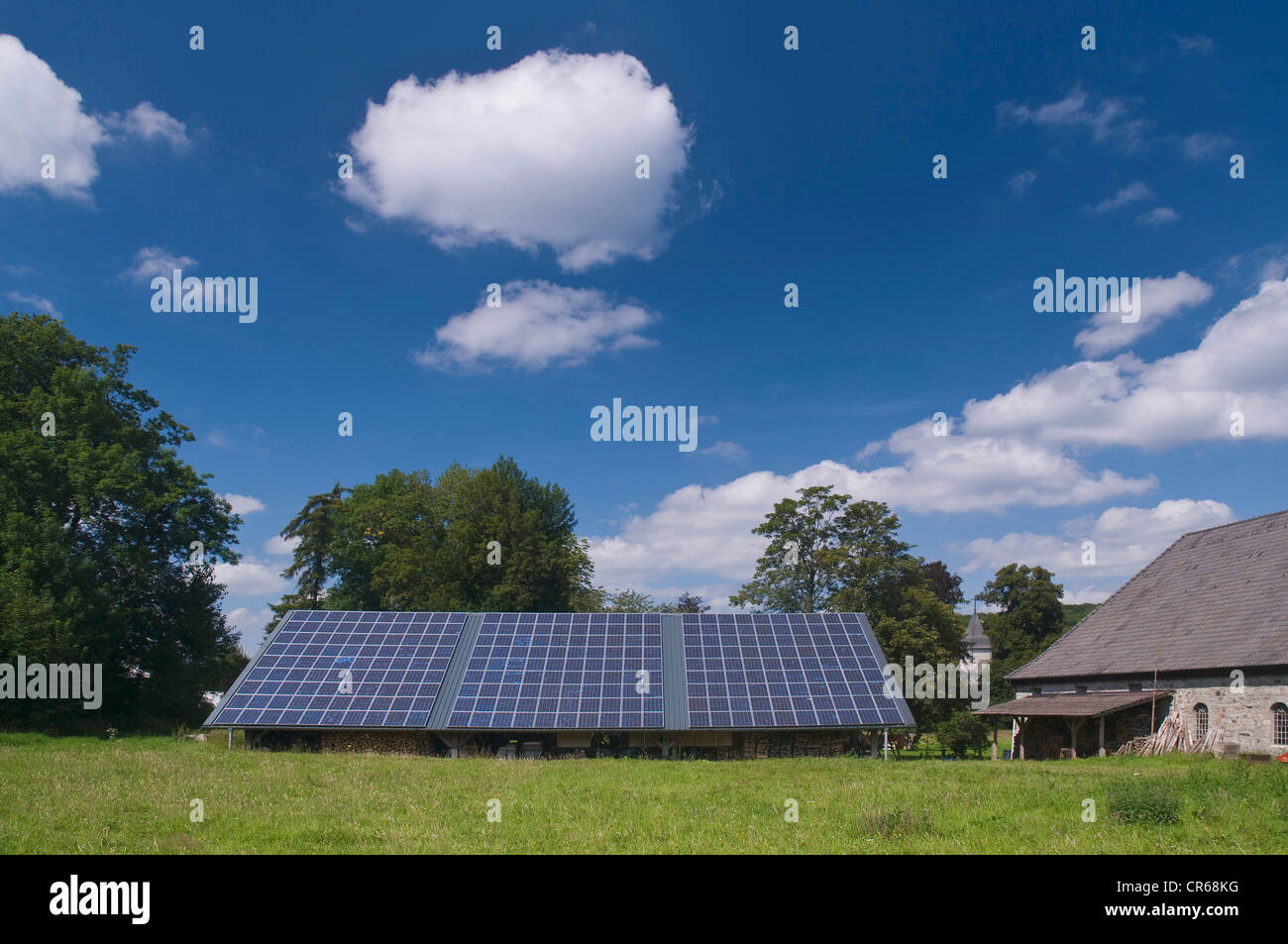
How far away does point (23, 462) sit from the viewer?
3450cm

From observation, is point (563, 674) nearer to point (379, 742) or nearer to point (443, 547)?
point (379, 742)

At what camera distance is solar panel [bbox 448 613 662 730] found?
2948cm

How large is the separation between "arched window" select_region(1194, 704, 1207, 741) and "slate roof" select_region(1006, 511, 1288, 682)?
147 cm

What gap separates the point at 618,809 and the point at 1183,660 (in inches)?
1059

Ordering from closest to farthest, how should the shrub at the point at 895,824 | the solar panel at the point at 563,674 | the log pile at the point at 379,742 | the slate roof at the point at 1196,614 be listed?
1. the shrub at the point at 895,824
2. the log pile at the point at 379,742
3. the solar panel at the point at 563,674
4. the slate roof at the point at 1196,614

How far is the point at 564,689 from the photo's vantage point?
3123 cm

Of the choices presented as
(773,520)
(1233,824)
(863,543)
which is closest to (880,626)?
(863,543)

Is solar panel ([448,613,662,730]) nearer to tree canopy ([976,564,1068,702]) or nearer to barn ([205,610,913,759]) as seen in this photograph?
barn ([205,610,913,759])

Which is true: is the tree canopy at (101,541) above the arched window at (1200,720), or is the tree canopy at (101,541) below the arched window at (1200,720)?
above

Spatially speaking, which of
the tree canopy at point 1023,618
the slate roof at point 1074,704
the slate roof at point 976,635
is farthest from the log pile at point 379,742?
the slate roof at point 976,635

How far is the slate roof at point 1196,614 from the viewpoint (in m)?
30.5

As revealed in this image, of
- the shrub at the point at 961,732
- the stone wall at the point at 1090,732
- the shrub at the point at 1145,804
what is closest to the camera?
the shrub at the point at 1145,804

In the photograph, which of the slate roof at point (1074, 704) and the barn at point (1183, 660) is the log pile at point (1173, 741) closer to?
the barn at point (1183, 660)

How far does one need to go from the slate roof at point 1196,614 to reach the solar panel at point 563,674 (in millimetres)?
19783
